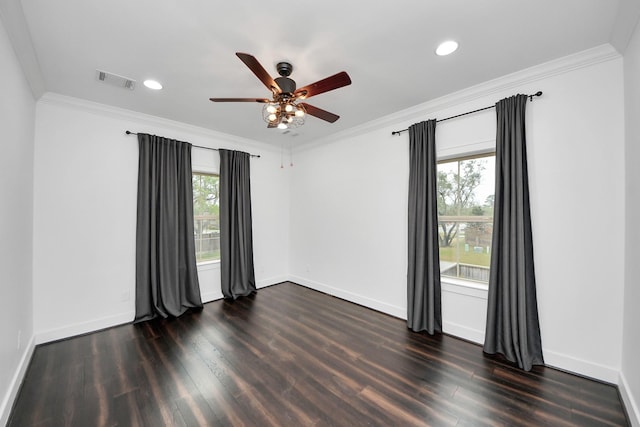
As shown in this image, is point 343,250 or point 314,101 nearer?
point 314,101

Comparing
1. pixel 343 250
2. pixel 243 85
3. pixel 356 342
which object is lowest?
pixel 356 342

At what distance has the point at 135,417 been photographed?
179 centimetres

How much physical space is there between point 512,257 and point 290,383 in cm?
239

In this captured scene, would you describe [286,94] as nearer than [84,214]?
Yes

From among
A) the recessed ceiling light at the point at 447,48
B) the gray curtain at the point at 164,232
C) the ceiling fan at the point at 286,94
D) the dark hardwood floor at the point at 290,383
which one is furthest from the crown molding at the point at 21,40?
the recessed ceiling light at the point at 447,48

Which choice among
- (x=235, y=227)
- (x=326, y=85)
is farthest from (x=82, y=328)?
(x=326, y=85)

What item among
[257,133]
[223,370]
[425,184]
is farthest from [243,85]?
[223,370]

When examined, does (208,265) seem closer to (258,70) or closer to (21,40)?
(21,40)

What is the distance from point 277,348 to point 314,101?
9.52 feet

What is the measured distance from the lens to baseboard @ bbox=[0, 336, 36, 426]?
1.71m

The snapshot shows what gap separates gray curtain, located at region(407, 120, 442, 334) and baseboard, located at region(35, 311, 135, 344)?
3.76 meters

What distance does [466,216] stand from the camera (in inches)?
121

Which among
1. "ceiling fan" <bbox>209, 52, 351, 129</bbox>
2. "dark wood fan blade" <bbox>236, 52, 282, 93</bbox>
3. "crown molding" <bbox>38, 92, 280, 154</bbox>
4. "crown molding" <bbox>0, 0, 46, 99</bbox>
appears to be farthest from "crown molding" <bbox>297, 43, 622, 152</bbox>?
"crown molding" <bbox>0, 0, 46, 99</bbox>

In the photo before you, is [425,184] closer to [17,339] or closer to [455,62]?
[455,62]
